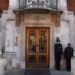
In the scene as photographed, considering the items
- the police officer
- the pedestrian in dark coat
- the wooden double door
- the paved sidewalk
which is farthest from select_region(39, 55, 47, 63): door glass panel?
the pedestrian in dark coat

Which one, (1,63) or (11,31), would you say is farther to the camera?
(11,31)

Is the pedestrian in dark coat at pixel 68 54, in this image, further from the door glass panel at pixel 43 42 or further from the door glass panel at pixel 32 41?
the door glass panel at pixel 32 41

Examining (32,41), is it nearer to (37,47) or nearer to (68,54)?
(37,47)

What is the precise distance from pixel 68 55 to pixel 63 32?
157 cm

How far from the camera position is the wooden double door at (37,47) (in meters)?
24.9

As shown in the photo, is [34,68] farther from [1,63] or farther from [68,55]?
[1,63]

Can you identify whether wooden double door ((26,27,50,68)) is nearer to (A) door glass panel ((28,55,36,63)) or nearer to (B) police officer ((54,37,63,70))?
(A) door glass panel ((28,55,36,63))

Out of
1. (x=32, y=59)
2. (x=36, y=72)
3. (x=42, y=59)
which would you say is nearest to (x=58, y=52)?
(x=42, y=59)

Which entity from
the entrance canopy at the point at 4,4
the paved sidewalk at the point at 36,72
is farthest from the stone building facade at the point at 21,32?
the paved sidewalk at the point at 36,72

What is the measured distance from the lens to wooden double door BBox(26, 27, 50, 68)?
24.9 m

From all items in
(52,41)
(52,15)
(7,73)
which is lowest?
(7,73)

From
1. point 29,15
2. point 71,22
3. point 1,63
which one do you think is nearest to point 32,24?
point 29,15

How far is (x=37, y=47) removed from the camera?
25031 mm

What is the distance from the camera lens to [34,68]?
24.8 metres
